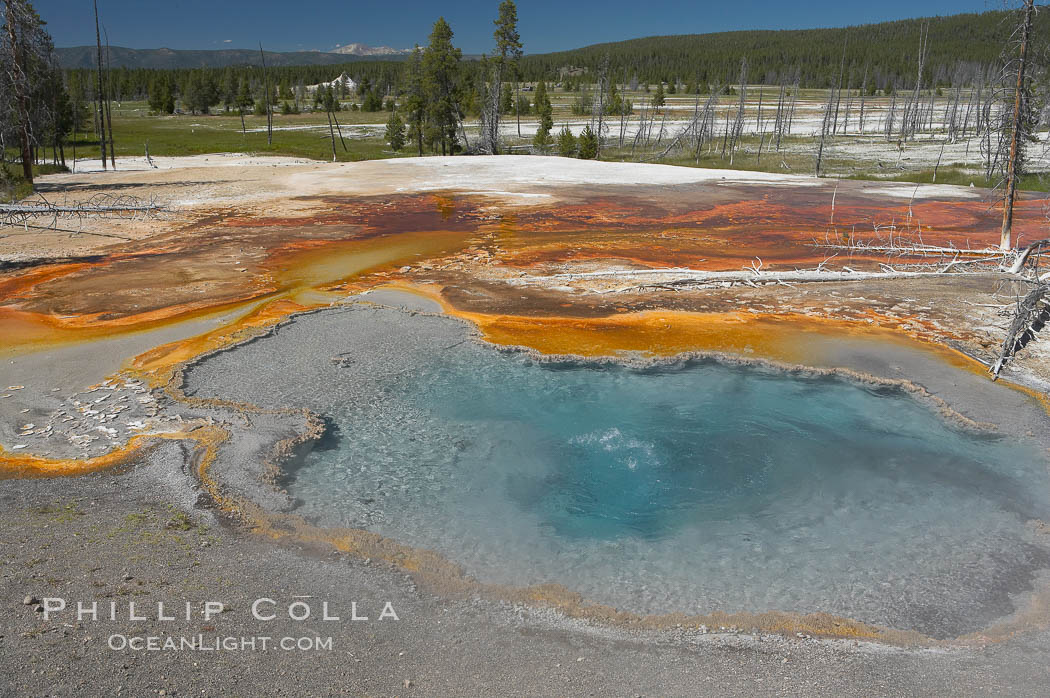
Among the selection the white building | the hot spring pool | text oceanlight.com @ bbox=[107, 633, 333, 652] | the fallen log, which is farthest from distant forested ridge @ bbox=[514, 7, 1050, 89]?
text oceanlight.com @ bbox=[107, 633, 333, 652]

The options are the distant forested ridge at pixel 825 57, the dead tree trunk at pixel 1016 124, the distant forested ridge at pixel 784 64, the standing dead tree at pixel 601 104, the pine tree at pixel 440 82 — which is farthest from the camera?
the distant forested ridge at pixel 825 57

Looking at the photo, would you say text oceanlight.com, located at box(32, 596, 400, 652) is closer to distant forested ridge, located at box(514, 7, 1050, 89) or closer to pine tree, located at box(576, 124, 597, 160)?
pine tree, located at box(576, 124, 597, 160)

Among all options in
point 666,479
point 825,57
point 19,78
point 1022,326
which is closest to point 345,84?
point 825,57

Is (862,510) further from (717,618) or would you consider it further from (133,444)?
(133,444)

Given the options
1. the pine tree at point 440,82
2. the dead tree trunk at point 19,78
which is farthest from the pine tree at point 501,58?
the dead tree trunk at point 19,78

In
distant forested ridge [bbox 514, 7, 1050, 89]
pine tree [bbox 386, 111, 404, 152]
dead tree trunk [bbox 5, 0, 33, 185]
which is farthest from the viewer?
distant forested ridge [bbox 514, 7, 1050, 89]

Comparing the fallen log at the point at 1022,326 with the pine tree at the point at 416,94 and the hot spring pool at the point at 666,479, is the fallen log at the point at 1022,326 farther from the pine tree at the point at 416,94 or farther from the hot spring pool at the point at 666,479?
the pine tree at the point at 416,94
